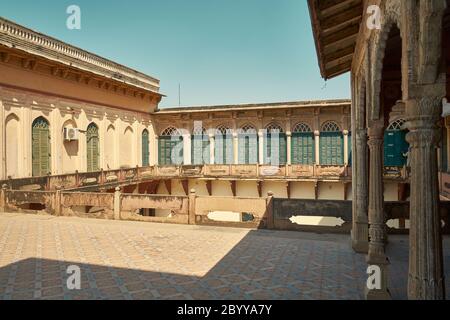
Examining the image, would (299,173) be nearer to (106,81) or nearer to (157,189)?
(157,189)

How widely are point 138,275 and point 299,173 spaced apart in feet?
52.9

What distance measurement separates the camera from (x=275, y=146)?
924 inches

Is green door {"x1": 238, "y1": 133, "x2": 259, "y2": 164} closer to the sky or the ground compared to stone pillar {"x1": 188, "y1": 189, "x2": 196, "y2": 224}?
closer to the sky

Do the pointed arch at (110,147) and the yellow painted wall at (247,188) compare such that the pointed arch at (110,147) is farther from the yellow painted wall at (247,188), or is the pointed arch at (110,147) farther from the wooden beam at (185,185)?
the yellow painted wall at (247,188)

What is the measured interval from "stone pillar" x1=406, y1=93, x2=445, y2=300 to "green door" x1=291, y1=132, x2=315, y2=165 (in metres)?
19.2

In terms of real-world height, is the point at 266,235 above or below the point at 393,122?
below

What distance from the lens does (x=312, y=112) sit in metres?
22.5

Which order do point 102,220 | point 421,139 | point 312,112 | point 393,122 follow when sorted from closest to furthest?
1. point 421,139
2. point 102,220
3. point 393,122
4. point 312,112

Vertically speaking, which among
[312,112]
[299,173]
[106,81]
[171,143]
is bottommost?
[299,173]

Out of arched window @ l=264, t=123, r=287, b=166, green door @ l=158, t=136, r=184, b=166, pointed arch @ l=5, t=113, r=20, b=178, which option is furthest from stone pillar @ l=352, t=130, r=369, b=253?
green door @ l=158, t=136, r=184, b=166

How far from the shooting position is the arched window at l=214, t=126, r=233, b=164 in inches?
961

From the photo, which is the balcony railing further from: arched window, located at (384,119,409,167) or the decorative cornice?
the decorative cornice
